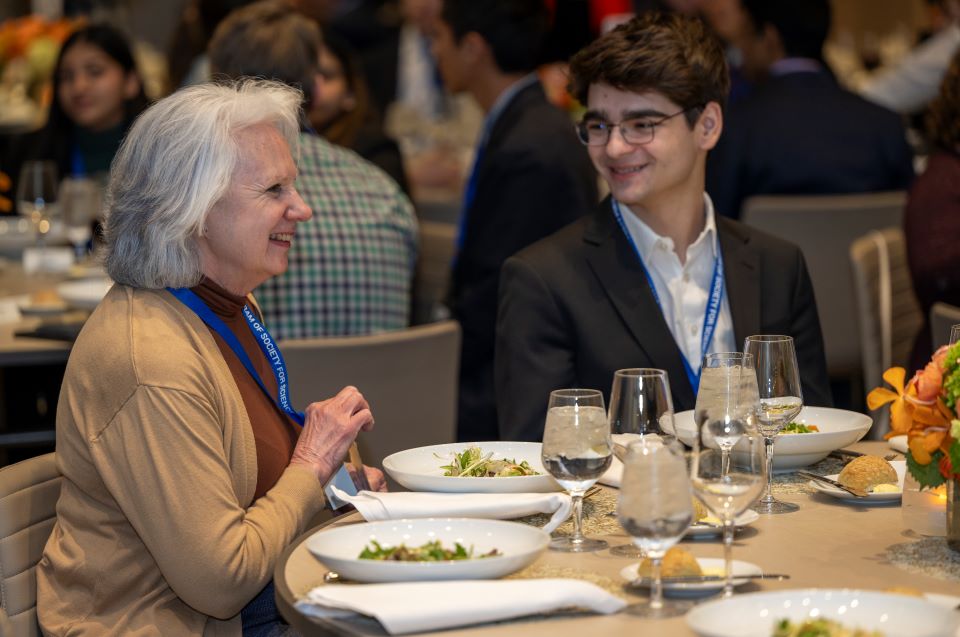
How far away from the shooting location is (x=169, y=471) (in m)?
2.01

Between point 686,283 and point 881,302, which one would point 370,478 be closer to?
point 686,283

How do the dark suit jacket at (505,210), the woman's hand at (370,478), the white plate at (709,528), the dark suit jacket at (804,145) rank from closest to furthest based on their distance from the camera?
the white plate at (709,528)
the woman's hand at (370,478)
the dark suit jacket at (505,210)
the dark suit jacket at (804,145)

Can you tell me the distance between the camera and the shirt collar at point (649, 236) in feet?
9.54

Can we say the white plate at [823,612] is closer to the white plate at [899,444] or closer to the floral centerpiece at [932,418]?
the floral centerpiece at [932,418]

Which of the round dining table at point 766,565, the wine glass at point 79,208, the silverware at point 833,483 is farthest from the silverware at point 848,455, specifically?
the wine glass at point 79,208

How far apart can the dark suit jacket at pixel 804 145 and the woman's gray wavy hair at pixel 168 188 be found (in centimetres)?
291

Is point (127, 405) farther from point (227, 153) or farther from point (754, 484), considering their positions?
point (754, 484)

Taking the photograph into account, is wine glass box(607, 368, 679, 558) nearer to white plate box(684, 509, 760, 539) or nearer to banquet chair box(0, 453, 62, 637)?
white plate box(684, 509, 760, 539)

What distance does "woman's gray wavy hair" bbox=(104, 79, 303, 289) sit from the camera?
2213 millimetres

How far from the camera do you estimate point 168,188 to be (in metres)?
2.22

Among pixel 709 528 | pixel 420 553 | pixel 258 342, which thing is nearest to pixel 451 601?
pixel 420 553

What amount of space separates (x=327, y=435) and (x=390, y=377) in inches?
34.4

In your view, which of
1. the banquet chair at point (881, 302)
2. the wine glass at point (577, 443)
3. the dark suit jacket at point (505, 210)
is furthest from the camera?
the dark suit jacket at point (505, 210)

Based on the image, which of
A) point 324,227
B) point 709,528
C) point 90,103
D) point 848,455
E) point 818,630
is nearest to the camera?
point 818,630
